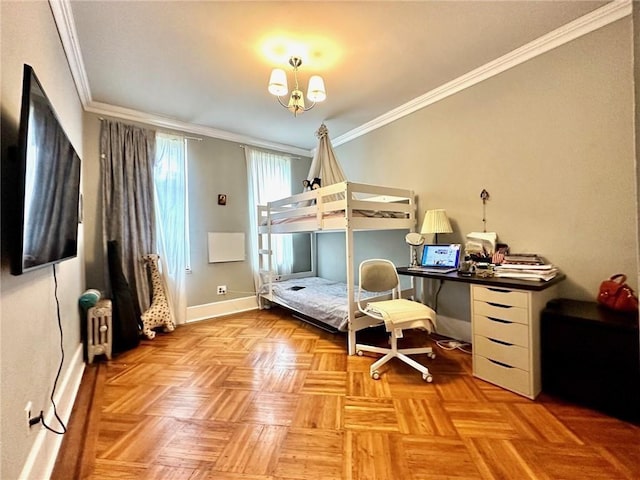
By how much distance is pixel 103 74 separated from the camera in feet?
7.89

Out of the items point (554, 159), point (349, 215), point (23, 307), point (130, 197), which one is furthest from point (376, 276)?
point (130, 197)

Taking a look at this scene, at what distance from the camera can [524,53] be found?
215cm

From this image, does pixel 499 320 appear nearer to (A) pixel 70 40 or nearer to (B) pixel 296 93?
(B) pixel 296 93

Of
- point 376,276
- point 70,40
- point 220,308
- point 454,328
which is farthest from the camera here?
point 220,308

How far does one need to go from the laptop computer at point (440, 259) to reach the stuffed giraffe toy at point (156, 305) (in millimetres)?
2782

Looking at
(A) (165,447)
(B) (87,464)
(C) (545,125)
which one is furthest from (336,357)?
(C) (545,125)

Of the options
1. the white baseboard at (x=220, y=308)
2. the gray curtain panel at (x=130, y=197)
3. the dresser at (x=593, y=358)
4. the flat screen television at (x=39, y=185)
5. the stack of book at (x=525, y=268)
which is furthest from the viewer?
the white baseboard at (x=220, y=308)

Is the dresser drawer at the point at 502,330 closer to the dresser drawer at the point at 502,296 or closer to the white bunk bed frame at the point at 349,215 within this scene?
the dresser drawer at the point at 502,296

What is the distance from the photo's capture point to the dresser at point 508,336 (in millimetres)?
1712

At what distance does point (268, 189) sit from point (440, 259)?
107 inches

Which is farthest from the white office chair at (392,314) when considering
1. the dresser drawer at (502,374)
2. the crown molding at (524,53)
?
the crown molding at (524,53)

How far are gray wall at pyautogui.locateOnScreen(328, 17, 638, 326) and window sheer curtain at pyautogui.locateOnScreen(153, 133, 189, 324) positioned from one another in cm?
302

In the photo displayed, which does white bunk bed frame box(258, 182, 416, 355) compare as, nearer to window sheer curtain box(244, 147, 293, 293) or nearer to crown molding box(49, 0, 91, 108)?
window sheer curtain box(244, 147, 293, 293)

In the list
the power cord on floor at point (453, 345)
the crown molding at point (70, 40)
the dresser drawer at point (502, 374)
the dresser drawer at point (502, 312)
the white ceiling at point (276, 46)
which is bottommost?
the power cord on floor at point (453, 345)
